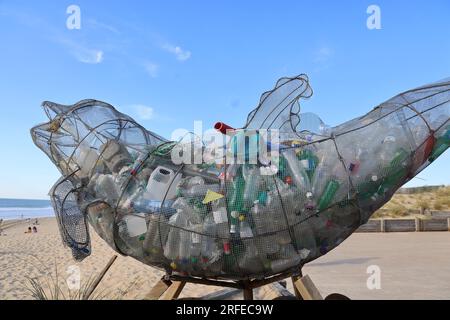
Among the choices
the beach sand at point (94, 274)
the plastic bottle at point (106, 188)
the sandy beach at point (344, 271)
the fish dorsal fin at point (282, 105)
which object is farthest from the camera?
the beach sand at point (94, 274)

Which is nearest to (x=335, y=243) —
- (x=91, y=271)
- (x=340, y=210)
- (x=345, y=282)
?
(x=340, y=210)

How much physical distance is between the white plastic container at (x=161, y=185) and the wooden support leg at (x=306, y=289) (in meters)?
1.28

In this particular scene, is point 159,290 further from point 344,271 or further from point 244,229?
point 344,271

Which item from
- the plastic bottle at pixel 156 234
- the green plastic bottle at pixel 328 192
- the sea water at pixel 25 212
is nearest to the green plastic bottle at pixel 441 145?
the green plastic bottle at pixel 328 192

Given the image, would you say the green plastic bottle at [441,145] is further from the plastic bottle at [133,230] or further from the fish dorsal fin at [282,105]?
the plastic bottle at [133,230]

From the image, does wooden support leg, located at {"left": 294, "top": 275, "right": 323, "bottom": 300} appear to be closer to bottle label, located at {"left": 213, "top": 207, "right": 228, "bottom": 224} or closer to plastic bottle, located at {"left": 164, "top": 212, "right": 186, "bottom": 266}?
bottle label, located at {"left": 213, "top": 207, "right": 228, "bottom": 224}

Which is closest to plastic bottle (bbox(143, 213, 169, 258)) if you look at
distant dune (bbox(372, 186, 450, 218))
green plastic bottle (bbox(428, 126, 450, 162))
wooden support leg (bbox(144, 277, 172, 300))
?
wooden support leg (bbox(144, 277, 172, 300))

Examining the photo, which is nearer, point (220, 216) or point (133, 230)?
point (220, 216)

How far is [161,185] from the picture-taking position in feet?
11.5

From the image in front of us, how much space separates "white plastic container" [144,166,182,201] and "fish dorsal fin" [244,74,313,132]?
109 cm

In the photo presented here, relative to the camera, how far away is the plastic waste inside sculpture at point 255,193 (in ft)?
11.0

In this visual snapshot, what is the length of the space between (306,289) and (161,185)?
1.48 meters

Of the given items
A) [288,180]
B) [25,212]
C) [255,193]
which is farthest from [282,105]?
[25,212]
